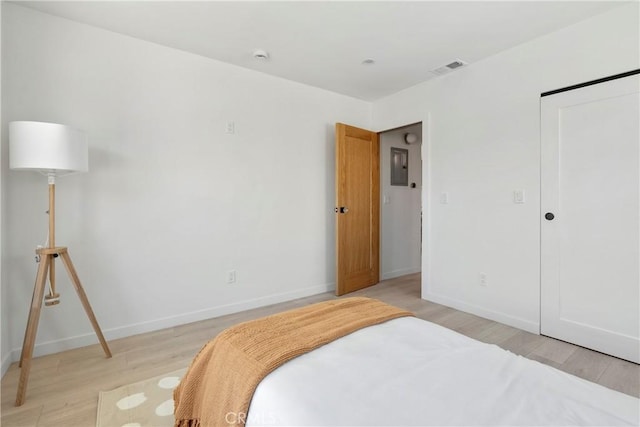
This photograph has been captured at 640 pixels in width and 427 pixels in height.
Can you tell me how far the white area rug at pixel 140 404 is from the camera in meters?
1.60

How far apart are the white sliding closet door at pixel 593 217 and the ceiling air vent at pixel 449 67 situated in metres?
0.86

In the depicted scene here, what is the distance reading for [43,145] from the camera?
1.90 m

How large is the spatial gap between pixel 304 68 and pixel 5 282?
9.87 feet

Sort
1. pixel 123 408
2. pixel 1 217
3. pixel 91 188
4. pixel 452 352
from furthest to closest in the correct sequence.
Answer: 1. pixel 91 188
2. pixel 1 217
3. pixel 123 408
4. pixel 452 352

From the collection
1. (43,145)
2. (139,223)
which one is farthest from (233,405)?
(139,223)

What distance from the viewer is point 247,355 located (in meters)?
1.18

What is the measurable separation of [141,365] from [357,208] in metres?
2.74

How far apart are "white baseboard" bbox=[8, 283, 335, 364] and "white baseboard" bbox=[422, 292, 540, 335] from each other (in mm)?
1338

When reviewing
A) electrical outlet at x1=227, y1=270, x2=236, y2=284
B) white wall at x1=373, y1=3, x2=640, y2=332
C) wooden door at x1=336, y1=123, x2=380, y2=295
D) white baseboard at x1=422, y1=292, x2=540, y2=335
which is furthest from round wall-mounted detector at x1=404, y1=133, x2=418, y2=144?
electrical outlet at x1=227, y1=270, x2=236, y2=284

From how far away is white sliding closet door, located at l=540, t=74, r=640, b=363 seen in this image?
7.29 feet

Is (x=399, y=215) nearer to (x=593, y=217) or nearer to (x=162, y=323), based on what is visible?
(x=593, y=217)

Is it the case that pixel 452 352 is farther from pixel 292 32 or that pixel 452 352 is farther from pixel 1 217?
pixel 1 217

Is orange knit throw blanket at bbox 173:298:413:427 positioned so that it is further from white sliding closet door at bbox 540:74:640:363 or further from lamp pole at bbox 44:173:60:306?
white sliding closet door at bbox 540:74:640:363

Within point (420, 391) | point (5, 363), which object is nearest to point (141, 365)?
point (5, 363)
